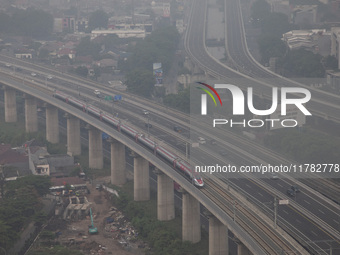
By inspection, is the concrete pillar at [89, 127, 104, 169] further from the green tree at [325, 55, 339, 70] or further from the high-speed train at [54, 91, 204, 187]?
the green tree at [325, 55, 339, 70]

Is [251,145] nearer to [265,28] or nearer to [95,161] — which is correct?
[95,161]

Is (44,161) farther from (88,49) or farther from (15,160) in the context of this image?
(88,49)

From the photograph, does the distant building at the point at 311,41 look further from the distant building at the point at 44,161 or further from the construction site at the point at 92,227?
the construction site at the point at 92,227

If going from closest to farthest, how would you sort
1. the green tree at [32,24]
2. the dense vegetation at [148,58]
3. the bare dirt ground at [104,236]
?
the bare dirt ground at [104,236] → the dense vegetation at [148,58] → the green tree at [32,24]

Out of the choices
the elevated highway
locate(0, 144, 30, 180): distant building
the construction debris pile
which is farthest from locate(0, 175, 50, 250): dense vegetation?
the elevated highway

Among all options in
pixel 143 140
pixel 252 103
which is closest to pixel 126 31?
pixel 252 103

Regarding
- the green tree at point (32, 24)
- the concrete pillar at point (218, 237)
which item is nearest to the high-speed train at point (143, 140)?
the concrete pillar at point (218, 237)

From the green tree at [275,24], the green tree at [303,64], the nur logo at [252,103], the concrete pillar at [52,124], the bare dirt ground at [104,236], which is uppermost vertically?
the green tree at [275,24]
